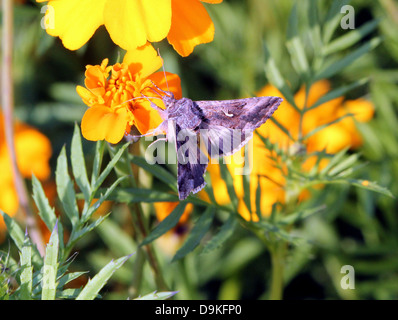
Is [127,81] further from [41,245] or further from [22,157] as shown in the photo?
[22,157]

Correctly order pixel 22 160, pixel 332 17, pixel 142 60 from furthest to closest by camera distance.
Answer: pixel 22 160 < pixel 332 17 < pixel 142 60

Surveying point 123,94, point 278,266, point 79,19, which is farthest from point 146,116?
point 278,266

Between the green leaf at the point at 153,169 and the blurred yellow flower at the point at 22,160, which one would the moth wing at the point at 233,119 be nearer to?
the green leaf at the point at 153,169

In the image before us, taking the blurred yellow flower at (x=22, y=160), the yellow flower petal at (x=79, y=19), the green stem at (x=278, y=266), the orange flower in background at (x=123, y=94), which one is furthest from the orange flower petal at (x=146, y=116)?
the blurred yellow flower at (x=22, y=160)

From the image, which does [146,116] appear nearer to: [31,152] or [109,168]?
[109,168]

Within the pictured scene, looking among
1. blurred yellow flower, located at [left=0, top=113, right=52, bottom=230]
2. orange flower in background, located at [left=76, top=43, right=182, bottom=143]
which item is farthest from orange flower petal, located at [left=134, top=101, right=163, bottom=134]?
blurred yellow flower, located at [left=0, top=113, right=52, bottom=230]

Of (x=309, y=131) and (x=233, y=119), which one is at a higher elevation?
(x=309, y=131)

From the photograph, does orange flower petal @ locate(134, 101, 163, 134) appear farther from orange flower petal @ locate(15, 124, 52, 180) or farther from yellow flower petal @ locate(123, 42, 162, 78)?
orange flower petal @ locate(15, 124, 52, 180)

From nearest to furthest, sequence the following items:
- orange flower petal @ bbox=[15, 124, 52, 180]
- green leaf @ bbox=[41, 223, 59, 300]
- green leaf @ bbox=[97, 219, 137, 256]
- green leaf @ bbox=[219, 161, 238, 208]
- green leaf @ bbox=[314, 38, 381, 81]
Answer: green leaf @ bbox=[41, 223, 59, 300], green leaf @ bbox=[219, 161, 238, 208], green leaf @ bbox=[314, 38, 381, 81], green leaf @ bbox=[97, 219, 137, 256], orange flower petal @ bbox=[15, 124, 52, 180]
